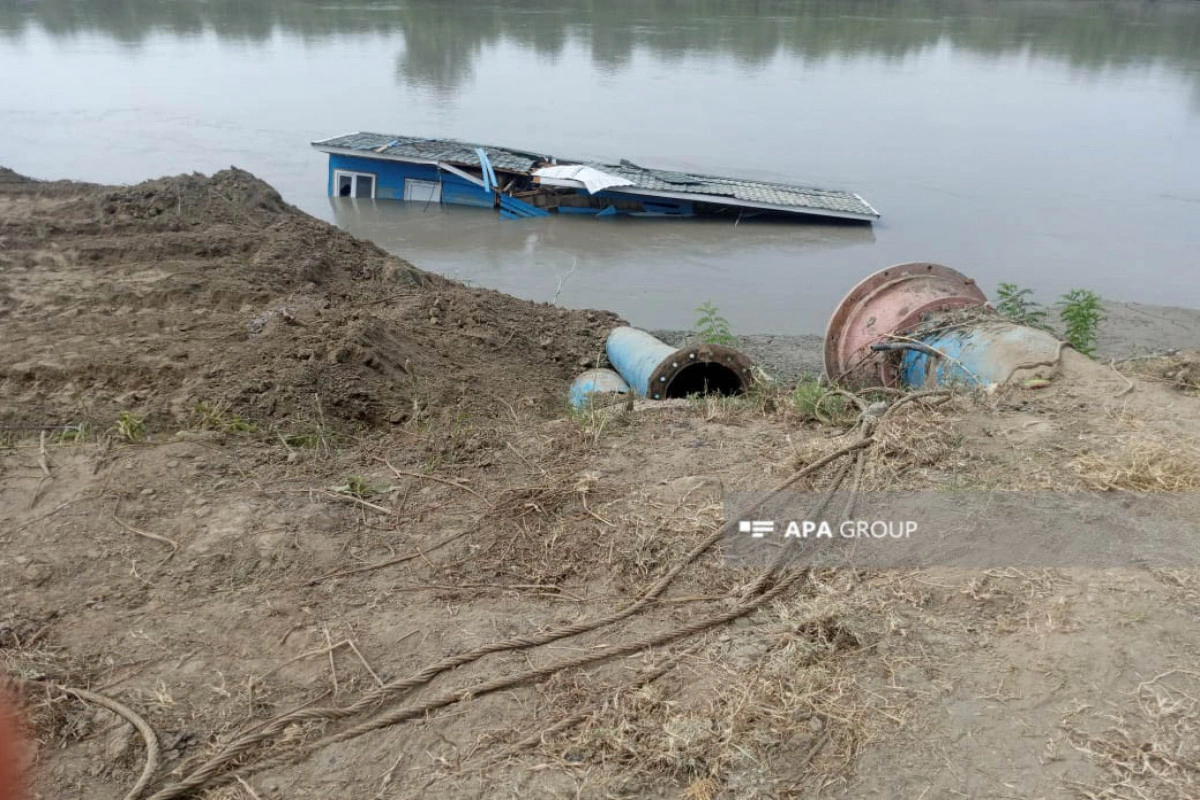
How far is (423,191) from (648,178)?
3700mm

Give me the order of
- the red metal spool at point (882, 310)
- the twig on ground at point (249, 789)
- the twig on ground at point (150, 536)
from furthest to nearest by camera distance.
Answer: the red metal spool at point (882, 310), the twig on ground at point (150, 536), the twig on ground at point (249, 789)

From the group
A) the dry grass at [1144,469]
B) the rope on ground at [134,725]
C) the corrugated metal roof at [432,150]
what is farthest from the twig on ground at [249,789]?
the corrugated metal roof at [432,150]

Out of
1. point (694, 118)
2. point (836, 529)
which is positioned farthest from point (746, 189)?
point (836, 529)

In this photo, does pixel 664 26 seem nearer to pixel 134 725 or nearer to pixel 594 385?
pixel 594 385

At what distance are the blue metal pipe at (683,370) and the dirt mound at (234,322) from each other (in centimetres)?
70

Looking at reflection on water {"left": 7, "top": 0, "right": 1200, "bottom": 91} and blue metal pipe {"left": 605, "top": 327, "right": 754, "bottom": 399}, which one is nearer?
blue metal pipe {"left": 605, "top": 327, "right": 754, "bottom": 399}

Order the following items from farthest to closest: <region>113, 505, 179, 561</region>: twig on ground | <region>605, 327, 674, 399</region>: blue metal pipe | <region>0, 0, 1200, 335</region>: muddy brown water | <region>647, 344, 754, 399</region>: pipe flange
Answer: <region>0, 0, 1200, 335</region>: muddy brown water < <region>605, 327, 674, 399</region>: blue metal pipe < <region>647, 344, 754, 399</region>: pipe flange < <region>113, 505, 179, 561</region>: twig on ground

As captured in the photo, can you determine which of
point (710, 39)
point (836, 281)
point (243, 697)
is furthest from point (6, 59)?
point (243, 697)

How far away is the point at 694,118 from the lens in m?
20.3

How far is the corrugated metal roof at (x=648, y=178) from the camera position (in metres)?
13.9

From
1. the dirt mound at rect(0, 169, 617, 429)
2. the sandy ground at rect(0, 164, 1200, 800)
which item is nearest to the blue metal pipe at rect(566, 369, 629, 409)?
the dirt mound at rect(0, 169, 617, 429)

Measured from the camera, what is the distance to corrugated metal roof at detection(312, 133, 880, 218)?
13.9m

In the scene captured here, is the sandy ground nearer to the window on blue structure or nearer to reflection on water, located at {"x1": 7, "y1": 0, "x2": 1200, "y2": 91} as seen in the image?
the window on blue structure

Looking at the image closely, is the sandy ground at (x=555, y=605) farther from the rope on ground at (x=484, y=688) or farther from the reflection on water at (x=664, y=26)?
the reflection on water at (x=664, y=26)
